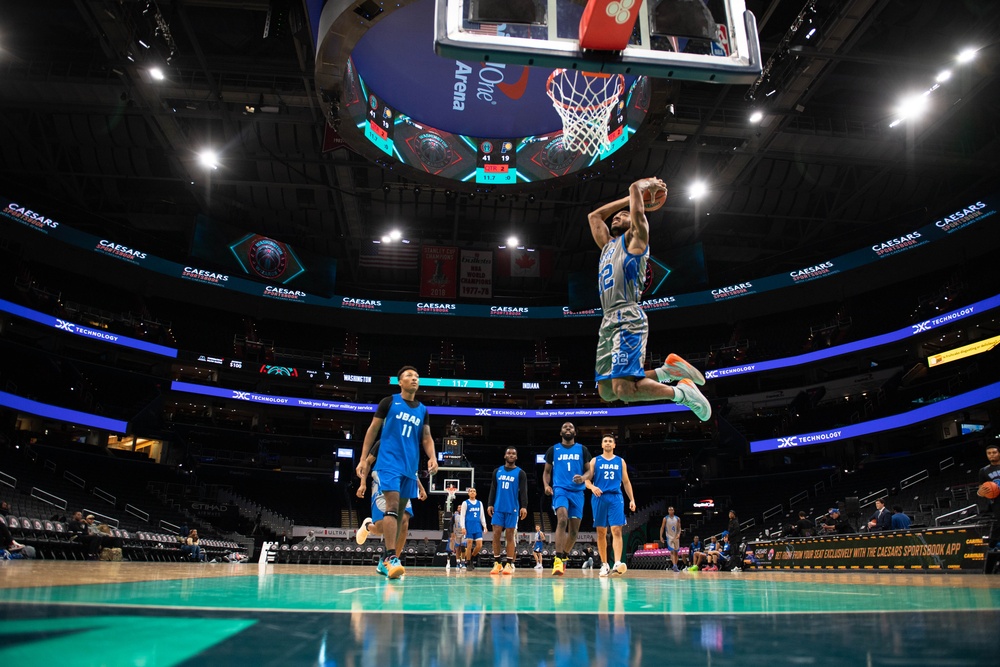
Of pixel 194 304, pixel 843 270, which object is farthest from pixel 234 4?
pixel 843 270

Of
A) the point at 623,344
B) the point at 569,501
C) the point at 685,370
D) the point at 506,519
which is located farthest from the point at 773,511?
the point at 623,344

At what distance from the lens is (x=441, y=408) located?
39125 mm

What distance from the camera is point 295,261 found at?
112 ft

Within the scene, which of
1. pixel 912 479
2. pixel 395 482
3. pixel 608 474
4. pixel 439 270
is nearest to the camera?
pixel 395 482

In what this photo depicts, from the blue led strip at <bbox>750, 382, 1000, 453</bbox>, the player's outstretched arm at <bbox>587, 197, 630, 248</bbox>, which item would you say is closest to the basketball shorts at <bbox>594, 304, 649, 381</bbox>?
the player's outstretched arm at <bbox>587, 197, 630, 248</bbox>

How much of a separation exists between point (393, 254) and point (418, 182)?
56.4ft

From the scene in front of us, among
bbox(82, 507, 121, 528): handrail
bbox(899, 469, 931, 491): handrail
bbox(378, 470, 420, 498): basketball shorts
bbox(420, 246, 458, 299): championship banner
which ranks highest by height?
bbox(420, 246, 458, 299): championship banner

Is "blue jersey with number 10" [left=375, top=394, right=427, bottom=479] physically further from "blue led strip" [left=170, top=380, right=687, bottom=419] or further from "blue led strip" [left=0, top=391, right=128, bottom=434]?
"blue led strip" [left=170, top=380, right=687, bottom=419]

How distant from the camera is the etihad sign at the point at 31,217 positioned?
29219 millimetres

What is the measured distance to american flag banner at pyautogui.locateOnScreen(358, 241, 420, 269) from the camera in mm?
33500

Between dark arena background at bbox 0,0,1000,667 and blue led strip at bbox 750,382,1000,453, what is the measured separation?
0.15m

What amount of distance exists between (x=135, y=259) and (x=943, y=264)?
41246 mm

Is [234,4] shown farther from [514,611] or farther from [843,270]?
[843,270]

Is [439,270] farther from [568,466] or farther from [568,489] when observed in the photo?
[568,489]
